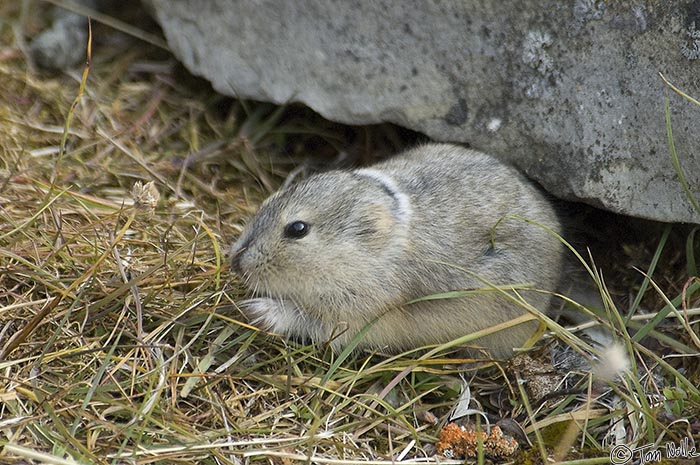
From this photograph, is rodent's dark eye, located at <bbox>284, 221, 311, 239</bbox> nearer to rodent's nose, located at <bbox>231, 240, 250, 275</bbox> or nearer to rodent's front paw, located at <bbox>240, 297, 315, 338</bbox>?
rodent's nose, located at <bbox>231, 240, 250, 275</bbox>

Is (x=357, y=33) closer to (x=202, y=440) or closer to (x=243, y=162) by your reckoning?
(x=243, y=162)

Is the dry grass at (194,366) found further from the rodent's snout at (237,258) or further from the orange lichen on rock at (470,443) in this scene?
the rodent's snout at (237,258)

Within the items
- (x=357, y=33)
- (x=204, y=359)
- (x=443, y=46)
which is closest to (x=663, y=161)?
(x=443, y=46)

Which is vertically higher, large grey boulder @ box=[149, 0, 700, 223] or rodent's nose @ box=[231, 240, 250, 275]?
large grey boulder @ box=[149, 0, 700, 223]

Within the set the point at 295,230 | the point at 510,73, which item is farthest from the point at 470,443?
the point at 510,73

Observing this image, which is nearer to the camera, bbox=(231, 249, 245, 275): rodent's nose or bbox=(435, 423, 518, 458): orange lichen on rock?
bbox=(435, 423, 518, 458): orange lichen on rock

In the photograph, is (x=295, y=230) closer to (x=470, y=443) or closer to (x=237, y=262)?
(x=237, y=262)

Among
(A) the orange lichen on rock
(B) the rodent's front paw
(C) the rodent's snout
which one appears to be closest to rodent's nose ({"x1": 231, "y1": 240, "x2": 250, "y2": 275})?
(C) the rodent's snout
